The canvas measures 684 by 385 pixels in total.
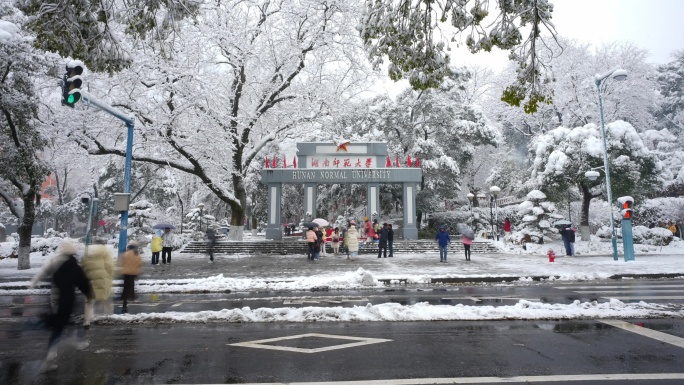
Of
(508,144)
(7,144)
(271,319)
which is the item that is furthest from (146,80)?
(508,144)

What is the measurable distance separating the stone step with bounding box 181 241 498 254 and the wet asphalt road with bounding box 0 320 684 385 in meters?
16.6

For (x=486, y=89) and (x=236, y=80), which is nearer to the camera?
(x=236, y=80)

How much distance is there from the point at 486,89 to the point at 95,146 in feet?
141

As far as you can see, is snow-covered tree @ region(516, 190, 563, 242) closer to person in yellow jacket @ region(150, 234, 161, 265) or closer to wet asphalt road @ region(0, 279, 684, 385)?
wet asphalt road @ region(0, 279, 684, 385)

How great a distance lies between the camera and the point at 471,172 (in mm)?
41531

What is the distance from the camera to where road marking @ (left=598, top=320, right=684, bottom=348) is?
19.6 feet

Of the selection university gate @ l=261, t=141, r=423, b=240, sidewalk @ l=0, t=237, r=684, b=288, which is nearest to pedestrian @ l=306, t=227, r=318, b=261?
sidewalk @ l=0, t=237, r=684, b=288

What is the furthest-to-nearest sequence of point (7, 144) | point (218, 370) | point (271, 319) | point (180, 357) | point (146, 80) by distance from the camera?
1. point (146, 80)
2. point (7, 144)
3. point (271, 319)
4. point (180, 357)
5. point (218, 370)

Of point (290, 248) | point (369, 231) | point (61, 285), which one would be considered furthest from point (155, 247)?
point (61, 285)

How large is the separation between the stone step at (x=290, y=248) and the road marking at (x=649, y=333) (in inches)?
656

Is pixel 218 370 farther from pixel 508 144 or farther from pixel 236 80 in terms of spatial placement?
pixel 508 144

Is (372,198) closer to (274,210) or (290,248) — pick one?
(274,210)

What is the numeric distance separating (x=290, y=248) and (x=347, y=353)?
18778mm

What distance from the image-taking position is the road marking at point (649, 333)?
5980 mm
